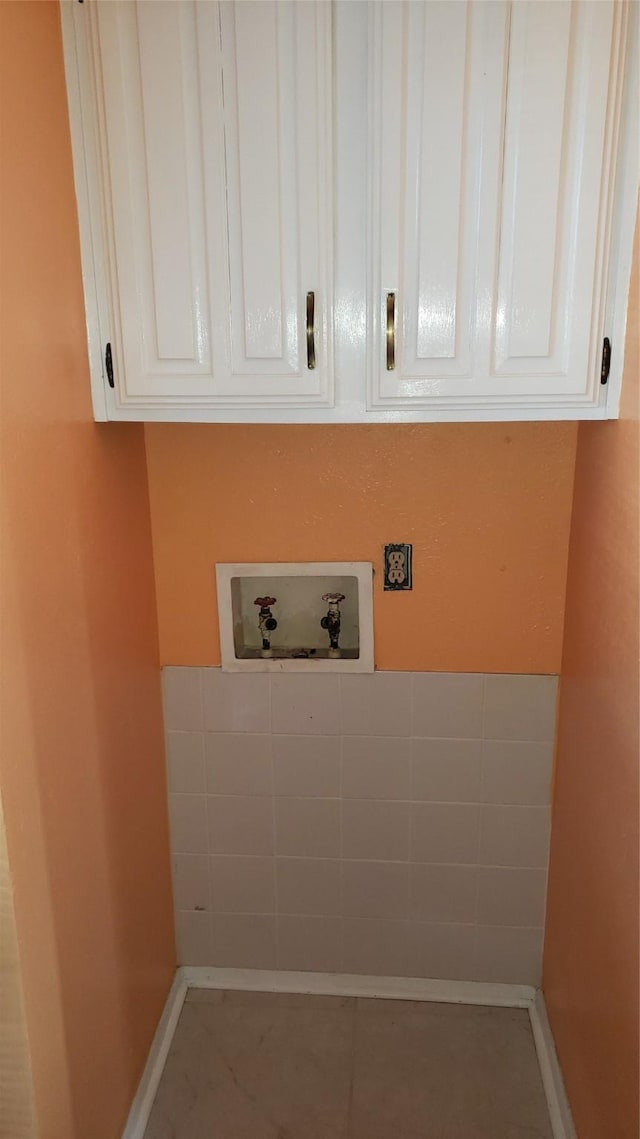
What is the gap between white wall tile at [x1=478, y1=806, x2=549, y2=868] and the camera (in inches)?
66.4

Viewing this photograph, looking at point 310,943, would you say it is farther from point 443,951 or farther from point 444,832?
point 444,832

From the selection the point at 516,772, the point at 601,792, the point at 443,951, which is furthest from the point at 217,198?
the point at 443,951

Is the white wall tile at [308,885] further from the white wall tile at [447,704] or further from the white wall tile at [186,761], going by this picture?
the white wall tile at [447,704]

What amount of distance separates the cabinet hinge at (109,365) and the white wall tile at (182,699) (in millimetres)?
717

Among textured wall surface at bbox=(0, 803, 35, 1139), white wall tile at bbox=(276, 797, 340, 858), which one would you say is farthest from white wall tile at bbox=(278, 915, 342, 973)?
textured wall surface at bbox=(0, 803, 35, 1139)

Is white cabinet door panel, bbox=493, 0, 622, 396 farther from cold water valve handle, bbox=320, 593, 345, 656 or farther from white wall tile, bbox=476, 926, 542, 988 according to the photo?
white wall tile, bbox=476, 926, 542, 988

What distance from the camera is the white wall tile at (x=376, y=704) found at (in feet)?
5.44

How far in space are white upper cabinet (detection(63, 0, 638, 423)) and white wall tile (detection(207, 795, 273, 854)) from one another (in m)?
0.97

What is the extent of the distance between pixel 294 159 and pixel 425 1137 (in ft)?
6.01

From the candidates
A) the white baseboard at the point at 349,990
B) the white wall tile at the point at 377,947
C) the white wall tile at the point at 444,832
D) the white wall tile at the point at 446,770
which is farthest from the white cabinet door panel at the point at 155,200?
the white baseboard at the point at 349,990

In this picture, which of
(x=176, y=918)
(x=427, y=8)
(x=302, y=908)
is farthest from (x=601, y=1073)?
(x=427, y=8)

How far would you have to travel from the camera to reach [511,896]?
1.73 meters

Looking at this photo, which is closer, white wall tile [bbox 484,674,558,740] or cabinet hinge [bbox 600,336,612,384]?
cabinet hinge [bbox 600,336,612,384]

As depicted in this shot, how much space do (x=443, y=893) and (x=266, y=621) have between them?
2.56 ft
